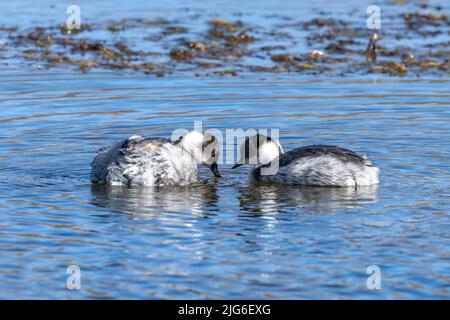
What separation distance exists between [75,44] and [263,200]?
9.34 metres

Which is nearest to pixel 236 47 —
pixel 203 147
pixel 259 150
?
pixel 203 147

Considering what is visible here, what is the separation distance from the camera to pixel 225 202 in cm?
1062

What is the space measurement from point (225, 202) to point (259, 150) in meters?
1.46

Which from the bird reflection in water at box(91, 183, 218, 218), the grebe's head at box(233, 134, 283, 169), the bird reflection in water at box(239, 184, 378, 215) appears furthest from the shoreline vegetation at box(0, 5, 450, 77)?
the bird reflection in water at box(91, 183, 218, 218)

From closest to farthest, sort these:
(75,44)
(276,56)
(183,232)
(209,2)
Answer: (183,232)
(276,56)
(75,44)
(209,2)

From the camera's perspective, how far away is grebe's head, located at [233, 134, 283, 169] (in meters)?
11.8

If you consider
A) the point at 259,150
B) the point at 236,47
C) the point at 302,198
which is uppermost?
the point at 236,47

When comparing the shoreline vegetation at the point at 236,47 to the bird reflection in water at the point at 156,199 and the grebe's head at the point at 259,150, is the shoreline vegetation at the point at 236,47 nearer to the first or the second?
the grebe's head at the point at 259,150

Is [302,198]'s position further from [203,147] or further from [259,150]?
[203,147]

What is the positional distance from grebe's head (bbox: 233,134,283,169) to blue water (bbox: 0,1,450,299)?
42 cm

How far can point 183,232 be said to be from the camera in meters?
9.27

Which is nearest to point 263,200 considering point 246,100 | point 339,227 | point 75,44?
point 339,227

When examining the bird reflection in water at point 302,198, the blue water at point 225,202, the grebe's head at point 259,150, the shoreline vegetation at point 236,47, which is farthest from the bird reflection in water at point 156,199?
the shoreline vegetation at point 236,47
